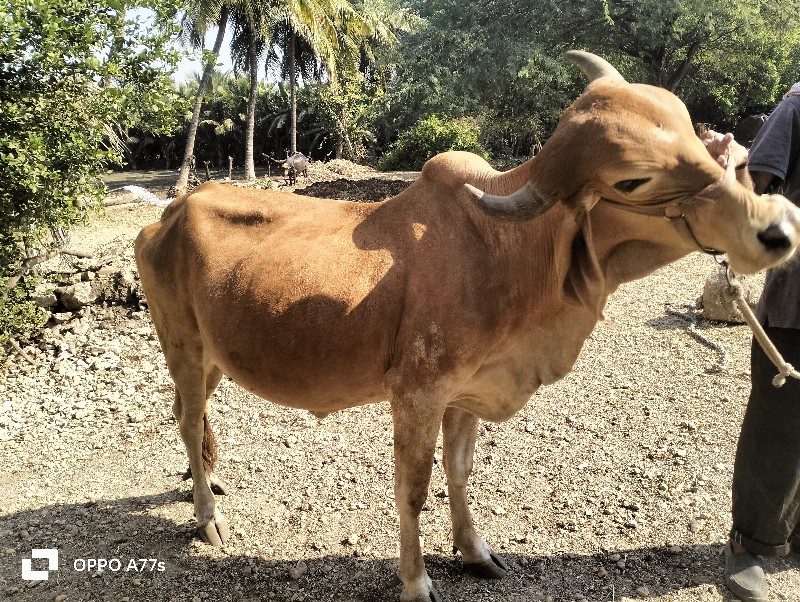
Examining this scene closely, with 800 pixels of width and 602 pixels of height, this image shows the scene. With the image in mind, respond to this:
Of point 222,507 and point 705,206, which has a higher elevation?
point 705,206

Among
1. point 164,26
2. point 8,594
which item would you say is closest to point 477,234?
point 8,594

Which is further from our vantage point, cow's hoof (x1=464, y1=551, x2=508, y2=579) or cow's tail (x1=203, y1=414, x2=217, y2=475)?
cow's tail (x1=203, y1=414, x2=217, y2=475)

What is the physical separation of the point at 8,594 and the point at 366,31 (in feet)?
82.1

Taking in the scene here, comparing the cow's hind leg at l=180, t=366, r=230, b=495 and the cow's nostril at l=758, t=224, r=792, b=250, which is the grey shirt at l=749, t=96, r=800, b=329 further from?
the cow's hind leg at l=180, t=366, r=230, b=495

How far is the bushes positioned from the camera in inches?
1003

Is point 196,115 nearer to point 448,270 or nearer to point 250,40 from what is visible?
point 250,40

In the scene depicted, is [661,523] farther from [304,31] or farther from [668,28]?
[304,31]

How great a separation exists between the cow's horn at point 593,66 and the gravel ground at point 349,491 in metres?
2.73

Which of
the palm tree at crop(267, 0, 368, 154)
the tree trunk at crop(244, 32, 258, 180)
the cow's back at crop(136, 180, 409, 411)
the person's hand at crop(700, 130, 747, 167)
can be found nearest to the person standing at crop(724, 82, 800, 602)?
the person's hand at crop(700, 130, 747, 167)

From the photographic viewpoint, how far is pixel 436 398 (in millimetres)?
3107

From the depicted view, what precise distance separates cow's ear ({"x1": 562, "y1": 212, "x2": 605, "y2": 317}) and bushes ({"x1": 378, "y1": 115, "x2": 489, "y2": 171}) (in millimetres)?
22705

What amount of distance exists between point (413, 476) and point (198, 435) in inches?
67.2

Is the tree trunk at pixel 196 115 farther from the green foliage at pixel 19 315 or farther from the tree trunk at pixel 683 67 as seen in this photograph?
the tree trunk at pixel 683 67

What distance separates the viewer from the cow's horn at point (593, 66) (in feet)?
8.96
